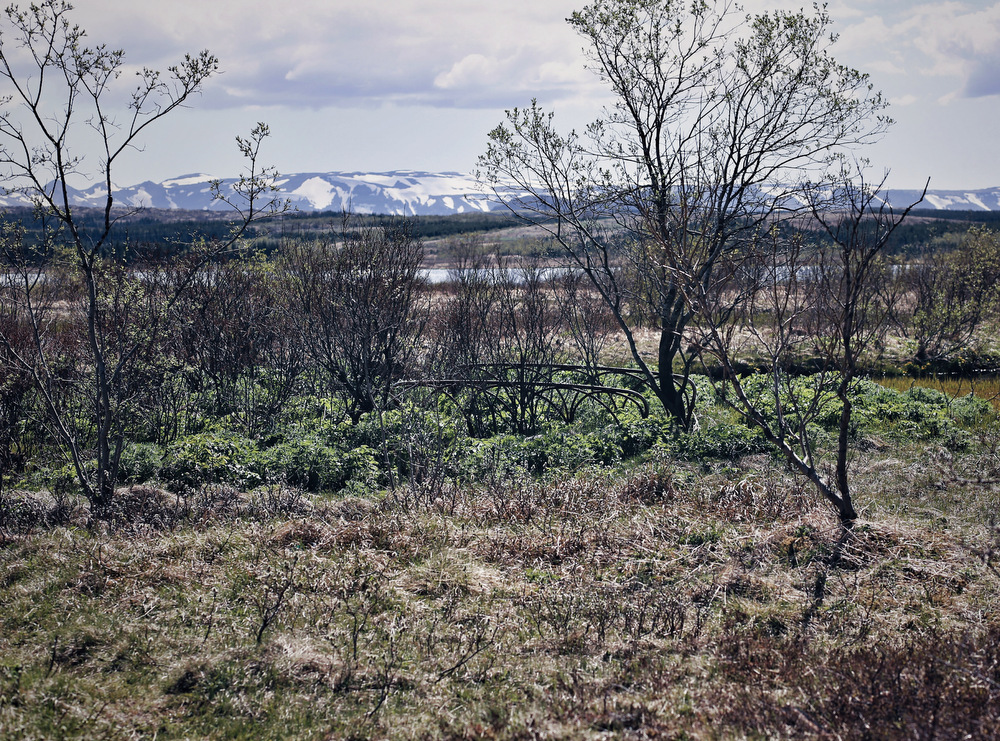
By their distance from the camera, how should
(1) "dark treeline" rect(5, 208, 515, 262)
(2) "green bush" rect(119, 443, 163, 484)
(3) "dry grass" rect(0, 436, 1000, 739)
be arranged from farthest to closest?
1. (1) "dark treeline" rect(5, 208, 515, 262)
2. (2) "green bush" rect(119, 443, 163, 484)
3. (3) "dry grass" rect(0, 436, 1000, 739)

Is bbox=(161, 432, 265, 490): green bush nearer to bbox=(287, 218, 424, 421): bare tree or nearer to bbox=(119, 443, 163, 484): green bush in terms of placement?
bbox=(119, 443, 163, 484): green bush

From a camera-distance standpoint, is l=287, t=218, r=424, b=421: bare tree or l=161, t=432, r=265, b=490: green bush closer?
l=161, t=432, r=265, b=490: green bush

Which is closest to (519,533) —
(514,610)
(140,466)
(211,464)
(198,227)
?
(514,610)

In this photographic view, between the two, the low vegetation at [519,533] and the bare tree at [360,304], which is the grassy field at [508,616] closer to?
the low vegetation at [519,533]

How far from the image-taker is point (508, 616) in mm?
4523

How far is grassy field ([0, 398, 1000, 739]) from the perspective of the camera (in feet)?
11.3

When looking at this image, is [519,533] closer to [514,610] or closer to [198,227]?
[514,610]

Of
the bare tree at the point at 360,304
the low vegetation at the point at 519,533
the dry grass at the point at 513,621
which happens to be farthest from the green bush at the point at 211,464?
the bare tree at the point at 360,304

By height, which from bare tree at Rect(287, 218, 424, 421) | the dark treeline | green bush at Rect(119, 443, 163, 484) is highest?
the dark treeline

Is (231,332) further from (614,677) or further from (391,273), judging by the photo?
(614,677)

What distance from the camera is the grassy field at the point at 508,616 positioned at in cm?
345

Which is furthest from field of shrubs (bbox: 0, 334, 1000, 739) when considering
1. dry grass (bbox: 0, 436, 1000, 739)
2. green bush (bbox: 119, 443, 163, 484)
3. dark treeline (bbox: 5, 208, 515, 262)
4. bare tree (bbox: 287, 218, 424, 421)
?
bare tree (bbox: 287, 218, 424, 421)

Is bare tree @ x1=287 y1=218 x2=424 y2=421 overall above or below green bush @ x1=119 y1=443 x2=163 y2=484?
above

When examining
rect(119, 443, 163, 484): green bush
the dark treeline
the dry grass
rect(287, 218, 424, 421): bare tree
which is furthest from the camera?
rect(287, 218, 424, 421): bare tree
